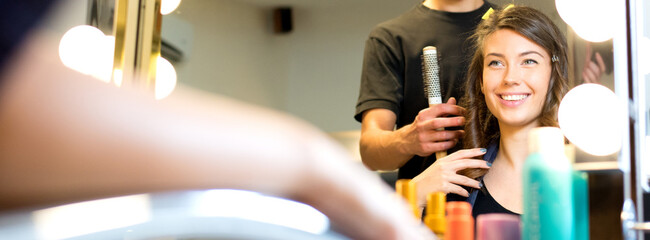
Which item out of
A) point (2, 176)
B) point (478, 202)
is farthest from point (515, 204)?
point (2, 176)

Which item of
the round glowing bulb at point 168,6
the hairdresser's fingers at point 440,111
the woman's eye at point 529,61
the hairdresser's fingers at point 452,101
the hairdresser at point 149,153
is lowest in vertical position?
the hairdresser at point 149,153

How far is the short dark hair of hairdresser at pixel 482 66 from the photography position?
0.74 metres

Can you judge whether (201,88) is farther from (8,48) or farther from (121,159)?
(121,159)

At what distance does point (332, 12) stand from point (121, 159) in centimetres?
63

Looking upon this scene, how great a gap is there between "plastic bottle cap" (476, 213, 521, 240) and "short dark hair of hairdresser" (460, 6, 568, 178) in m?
0.07

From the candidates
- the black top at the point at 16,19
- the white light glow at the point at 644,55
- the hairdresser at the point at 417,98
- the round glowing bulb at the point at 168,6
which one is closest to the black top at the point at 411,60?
the hairdresser at the point at 417,98

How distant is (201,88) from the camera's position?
944mm

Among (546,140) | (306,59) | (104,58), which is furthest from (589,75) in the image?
(104,58)

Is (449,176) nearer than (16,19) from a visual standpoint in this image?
No

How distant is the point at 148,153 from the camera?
244mm

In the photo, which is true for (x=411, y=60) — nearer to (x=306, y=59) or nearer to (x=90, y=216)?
(x=306, y=59)

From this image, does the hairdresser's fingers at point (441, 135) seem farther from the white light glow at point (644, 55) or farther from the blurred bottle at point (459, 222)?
the white light glow at point (644, 55)

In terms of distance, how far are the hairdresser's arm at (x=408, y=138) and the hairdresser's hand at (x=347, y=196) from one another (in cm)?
50

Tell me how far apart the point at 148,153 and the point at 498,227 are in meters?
0.54
